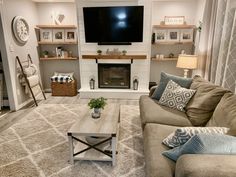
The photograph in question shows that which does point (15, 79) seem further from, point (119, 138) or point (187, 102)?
point (187, 102)

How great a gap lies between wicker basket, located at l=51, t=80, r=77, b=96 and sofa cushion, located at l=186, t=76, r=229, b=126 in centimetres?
309

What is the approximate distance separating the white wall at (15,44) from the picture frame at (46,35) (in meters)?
0.28

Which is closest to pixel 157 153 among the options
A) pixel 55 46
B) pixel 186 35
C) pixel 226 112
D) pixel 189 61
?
pixel 226 112

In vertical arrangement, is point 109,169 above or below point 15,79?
below

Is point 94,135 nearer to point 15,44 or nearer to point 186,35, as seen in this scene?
point 15,44

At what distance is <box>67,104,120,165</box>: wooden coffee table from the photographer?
2066 millimetres

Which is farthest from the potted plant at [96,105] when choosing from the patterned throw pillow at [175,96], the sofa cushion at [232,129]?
the sofa cushion at [232,129]

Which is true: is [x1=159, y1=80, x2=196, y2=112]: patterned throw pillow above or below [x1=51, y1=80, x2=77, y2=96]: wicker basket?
above

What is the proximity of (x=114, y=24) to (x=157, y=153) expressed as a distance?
3.32 m

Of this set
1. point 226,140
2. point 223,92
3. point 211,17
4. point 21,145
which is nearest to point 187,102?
point 223,92

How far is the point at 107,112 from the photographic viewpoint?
8.71 ft

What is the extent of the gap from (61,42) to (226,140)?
14.4 feet

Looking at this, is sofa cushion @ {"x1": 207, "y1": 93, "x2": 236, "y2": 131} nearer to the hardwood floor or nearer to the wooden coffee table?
the wooden coffee table

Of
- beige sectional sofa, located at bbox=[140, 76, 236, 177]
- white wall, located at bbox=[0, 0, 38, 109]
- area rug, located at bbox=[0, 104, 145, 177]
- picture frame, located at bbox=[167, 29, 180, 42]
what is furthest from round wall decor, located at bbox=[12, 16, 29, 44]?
picture frame, located at bbox=[167, 29, 180, 42]
